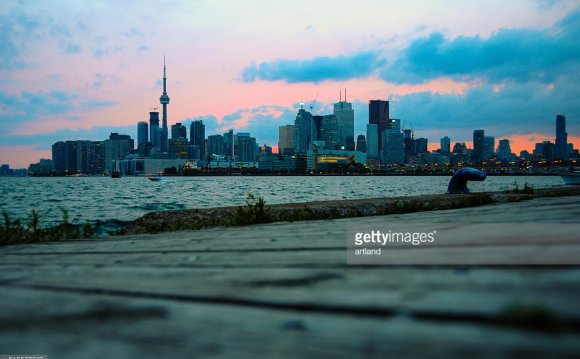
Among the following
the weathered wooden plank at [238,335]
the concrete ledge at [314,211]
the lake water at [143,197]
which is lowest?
the lake water at [143,197]

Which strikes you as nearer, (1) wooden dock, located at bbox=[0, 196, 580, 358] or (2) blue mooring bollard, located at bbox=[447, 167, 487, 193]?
(1) wooden dock, located at bbox=[0, 196, 580, 358]

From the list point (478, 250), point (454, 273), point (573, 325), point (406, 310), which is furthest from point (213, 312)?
point (478, 250)

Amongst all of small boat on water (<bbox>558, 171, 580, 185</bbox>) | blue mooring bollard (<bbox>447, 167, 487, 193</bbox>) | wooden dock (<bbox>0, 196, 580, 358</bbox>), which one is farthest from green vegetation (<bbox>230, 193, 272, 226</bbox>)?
small boat on water (<bbox>558, 171, 580, 185</bbox>)

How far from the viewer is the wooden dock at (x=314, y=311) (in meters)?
0.99

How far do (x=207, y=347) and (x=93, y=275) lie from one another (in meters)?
1.60

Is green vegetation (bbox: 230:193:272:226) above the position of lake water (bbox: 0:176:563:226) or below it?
above

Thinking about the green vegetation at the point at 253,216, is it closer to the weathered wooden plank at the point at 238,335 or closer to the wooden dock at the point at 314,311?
the wooden dock at the point at 314,311

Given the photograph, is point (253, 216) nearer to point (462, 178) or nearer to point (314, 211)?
point (314, 211)

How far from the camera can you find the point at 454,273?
1.54m

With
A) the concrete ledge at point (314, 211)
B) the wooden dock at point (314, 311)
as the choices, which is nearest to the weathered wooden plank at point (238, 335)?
the wooden dock at point (314, 311)

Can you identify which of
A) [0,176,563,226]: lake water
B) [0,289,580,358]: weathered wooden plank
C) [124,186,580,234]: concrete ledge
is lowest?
[0,176,563,226]: lake water

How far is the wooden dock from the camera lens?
0.99 m

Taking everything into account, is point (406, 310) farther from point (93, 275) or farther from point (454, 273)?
point (93, 275)

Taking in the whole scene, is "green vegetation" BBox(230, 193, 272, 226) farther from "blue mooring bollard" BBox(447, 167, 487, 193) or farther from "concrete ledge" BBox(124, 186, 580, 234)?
"blue mooring bollard" BBox(447, 167, 487, 193)
